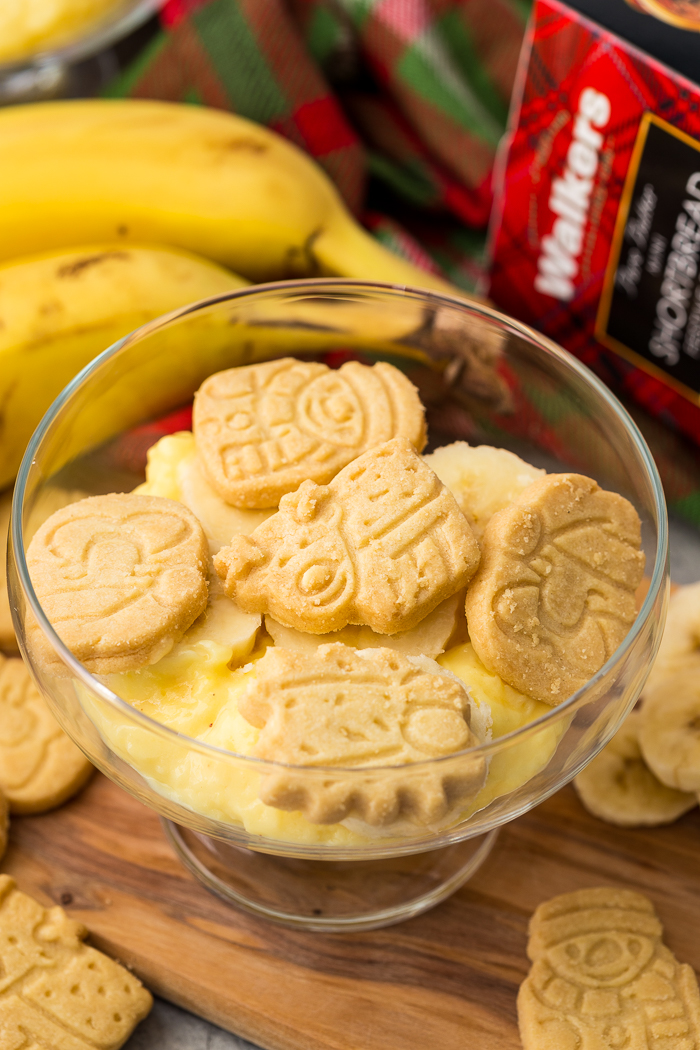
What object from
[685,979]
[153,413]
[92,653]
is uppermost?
[92,653]

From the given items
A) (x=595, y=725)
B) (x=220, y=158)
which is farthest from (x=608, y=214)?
(x=595, y=725)

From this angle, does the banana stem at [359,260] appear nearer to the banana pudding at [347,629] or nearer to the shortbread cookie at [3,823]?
the banana pudding at [347,629]

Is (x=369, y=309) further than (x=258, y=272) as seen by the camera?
No

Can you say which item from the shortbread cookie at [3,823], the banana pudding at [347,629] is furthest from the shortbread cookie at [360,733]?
the shortbread cookie at [3,823]

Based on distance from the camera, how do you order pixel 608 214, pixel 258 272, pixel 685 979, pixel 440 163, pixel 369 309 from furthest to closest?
pixel 440 163 < pixel 258 272 < pixel 608 214 < pixel 369 309 < pixel 685 979

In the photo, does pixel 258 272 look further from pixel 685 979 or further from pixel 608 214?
pixel 685 979

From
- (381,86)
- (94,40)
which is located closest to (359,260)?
(381,86)

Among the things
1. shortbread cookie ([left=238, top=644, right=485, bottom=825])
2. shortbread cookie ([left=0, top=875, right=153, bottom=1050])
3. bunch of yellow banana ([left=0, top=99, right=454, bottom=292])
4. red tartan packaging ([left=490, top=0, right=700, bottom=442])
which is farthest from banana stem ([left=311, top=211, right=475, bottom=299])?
shortbread cookie ([left=0, top=875, right=153, bottom=1050])
